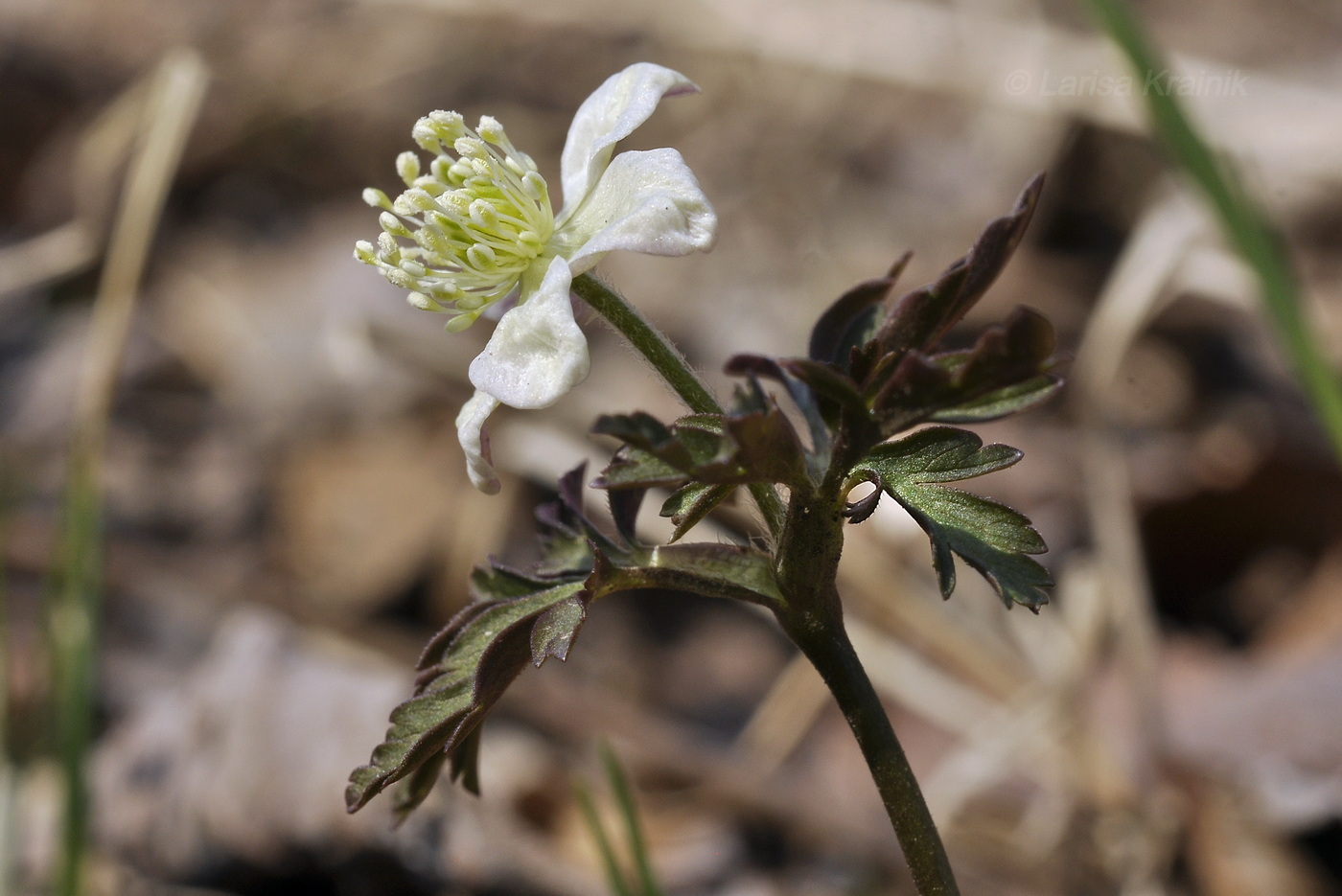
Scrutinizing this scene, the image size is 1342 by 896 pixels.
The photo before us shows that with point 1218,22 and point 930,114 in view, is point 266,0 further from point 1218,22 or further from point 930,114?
point 1218,22

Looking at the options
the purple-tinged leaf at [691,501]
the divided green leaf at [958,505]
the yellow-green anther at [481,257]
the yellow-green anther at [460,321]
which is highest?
the divided green leaf at [958,505]

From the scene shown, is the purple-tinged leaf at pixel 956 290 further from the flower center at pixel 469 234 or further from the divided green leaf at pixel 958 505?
the flower center at pixel 469 234

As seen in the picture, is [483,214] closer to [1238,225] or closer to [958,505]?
[958,505]

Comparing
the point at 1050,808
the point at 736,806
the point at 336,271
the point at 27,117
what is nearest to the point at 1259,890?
the point at 1050,808

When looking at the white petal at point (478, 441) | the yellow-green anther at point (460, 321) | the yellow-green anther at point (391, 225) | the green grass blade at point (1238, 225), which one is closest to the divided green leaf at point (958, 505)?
the white petal at point (478, 441)

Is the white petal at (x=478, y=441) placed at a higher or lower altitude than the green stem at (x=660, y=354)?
lower

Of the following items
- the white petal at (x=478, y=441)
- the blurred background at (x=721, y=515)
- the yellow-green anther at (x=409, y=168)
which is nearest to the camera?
the white petal at (x=478, y=441)

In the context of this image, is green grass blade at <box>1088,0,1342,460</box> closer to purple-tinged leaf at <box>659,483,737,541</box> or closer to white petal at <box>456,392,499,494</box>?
purple-tinged leaf at <box>659,483,737,541</box>

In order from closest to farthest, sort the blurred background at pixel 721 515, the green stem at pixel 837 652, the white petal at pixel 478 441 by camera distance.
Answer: the green stem at pixel 837 652 < the white petal at pixel 478 441 < the blurred background at pixel 721 515

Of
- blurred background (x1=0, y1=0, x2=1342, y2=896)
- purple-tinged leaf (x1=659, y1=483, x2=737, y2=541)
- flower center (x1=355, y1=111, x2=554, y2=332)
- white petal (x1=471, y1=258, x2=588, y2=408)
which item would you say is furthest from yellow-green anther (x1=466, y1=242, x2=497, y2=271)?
Answer: blurred background (x1=0, y1=0, x2=1342, y2=896)
